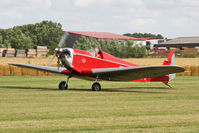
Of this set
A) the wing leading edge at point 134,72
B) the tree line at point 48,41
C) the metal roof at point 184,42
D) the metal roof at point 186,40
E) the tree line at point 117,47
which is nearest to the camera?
the wing leading edge at point 134,72

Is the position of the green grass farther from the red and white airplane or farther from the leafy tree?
the leafy tree

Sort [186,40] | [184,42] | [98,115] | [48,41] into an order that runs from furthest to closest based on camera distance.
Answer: [48,41], [186,40], [184,42], [98,115]

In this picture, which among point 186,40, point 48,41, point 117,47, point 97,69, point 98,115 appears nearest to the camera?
point 98,115

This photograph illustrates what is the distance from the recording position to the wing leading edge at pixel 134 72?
20400mm

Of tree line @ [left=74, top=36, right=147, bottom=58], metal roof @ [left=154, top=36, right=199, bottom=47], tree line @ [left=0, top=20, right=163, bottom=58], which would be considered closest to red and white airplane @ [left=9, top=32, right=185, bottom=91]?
tree line @ [left=0, top=20, right=163, bottom=58]

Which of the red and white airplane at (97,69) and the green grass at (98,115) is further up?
the red and white airplane at (97,69)

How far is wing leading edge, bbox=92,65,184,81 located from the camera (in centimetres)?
2040

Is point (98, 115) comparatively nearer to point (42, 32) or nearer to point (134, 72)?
point (134, 72)

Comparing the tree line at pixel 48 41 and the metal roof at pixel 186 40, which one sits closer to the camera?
the tree line at pixel 48 41

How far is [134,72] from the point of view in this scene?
21297 mm

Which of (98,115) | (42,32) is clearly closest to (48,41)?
(42,32)

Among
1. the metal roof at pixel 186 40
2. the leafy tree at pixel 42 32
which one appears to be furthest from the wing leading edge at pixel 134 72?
the leafy tree at pixel 42 32

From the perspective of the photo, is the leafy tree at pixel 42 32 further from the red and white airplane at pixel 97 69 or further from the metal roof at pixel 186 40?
the red and white airplane at pixel 97 69

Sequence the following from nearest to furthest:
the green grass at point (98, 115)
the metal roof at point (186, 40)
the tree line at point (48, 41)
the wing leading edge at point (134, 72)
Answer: the green grass at point (98, 115) < the wing leading edge at point (134, 72) < the tree line at point (48, 41) < the metal roof at point (186, 40)
